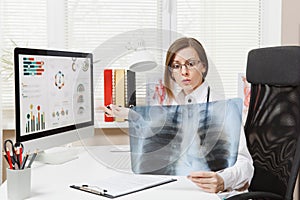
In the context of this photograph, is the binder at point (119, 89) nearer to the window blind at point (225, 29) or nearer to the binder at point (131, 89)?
the binder at point (131, 89)

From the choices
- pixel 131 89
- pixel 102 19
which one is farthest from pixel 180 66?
pixel 102 19

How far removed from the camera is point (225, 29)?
2.69 m

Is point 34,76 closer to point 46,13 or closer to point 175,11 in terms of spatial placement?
point 46,13

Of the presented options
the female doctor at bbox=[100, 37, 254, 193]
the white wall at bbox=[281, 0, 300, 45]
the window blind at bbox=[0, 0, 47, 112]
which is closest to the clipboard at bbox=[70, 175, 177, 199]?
the female doctor at bbox=[100, 37, 254, 193]

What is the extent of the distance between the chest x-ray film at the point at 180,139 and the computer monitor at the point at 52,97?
0.36m

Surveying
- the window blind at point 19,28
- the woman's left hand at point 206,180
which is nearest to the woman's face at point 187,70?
the woman's left hand at point 206,180

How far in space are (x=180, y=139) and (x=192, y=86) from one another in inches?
7.2

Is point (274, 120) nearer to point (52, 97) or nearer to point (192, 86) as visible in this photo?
point (192, 86)

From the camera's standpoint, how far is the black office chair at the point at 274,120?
171 centimetres

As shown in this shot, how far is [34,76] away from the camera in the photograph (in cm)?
154

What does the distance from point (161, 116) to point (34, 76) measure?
48 cm

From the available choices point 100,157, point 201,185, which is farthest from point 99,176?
point 201,185

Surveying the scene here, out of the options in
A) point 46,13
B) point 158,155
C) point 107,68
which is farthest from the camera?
point 46,13

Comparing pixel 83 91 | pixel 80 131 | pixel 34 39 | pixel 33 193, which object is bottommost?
pixel 33 193
